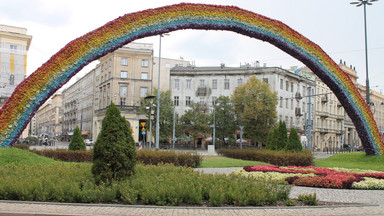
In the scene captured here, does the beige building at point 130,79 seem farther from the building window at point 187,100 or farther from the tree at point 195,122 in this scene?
the building window at point 187,100

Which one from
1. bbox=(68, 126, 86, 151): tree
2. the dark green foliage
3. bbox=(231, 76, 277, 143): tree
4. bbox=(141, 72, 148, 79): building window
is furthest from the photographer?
bbox=(141, 72, 148, 79): building window

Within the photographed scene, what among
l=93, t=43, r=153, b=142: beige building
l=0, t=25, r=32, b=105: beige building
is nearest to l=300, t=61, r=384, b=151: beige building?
l=93, t=43, r=153, b=142: beige building

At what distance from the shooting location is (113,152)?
10.4m

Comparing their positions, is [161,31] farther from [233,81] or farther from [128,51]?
[233,81]

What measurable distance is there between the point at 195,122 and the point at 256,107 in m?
9.76

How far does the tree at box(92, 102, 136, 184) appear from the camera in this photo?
10.3 metres

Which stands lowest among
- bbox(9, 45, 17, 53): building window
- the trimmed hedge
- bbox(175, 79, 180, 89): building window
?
the trimmed hedge

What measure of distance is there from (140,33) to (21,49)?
37.4 m

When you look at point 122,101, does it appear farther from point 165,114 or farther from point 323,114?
point 323,114

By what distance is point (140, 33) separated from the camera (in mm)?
16797

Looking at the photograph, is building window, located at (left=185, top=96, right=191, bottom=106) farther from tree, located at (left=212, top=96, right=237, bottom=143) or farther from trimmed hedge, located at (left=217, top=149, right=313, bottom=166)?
trimmed hedge, located at (left=217, top=149, right=313, bottom=166)

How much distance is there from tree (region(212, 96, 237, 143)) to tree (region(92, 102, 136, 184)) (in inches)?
1896

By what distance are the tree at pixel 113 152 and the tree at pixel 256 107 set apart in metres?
44.0

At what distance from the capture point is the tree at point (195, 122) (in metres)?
57.5
